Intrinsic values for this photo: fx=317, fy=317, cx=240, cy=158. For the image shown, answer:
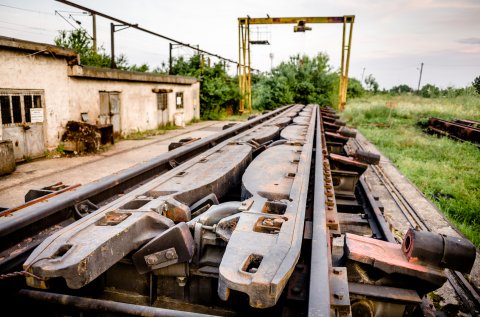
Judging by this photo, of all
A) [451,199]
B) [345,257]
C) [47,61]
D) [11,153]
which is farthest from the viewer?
[47,61]

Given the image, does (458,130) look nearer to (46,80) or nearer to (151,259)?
(151,259)

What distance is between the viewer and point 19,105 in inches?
294

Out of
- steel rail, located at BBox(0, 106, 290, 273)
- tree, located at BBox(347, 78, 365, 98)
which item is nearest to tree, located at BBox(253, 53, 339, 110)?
steel rail, located at BBox(0, 106, 290, 273)

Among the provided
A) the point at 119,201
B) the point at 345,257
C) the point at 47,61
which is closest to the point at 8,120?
the point at 47,61

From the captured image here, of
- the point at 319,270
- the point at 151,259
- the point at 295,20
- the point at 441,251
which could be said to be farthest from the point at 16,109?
the point at 295,20

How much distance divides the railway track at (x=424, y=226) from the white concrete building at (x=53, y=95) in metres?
7.92

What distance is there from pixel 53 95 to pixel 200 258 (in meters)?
8.50

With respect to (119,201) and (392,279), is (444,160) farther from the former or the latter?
(119,201)

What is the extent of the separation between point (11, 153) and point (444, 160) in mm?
9542

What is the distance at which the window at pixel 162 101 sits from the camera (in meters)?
13.8

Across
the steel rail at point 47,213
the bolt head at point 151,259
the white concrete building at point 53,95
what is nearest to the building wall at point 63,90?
the white concrete building at point 53,95

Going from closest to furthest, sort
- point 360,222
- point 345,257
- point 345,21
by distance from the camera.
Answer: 1. point 345,257
2. point 360,222
3. point 345,21

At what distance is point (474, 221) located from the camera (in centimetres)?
405

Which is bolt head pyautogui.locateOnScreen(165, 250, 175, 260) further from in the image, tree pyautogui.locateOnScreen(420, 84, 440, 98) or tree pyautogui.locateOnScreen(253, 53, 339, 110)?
tree pyautogui.locateOnScreen(420, 84, 440, 98)
